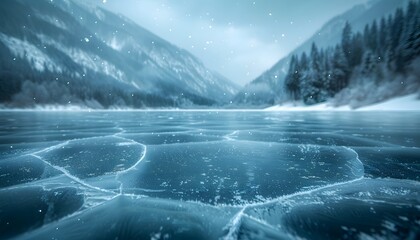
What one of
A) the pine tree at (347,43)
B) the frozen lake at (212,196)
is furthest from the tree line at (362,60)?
the frozen lake at (212,196)

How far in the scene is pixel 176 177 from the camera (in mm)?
5395

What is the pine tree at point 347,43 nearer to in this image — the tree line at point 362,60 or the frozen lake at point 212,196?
the tree line at point 362,60

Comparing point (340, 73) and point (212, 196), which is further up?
point (340, 73)

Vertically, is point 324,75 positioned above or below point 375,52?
below

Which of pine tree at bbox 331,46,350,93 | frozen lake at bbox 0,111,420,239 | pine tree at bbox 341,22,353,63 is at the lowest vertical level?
frozen lake at bbox 0,111,420,239

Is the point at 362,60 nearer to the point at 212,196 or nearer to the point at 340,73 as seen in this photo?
the point at 340,73

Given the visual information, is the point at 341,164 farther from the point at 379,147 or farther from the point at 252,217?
the point at 252,217

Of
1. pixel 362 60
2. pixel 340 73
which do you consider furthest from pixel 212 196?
pixel 362 60

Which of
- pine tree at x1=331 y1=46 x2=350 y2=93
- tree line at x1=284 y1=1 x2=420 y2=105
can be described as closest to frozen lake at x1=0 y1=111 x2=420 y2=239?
tree line at x1=284 y1=1 x2=420 y2=105

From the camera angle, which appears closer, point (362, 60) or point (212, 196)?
point (212, 196)

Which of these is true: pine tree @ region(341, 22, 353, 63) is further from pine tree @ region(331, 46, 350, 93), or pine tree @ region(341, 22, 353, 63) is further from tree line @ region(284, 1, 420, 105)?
pine tree @ region(331, 46, 350, 93)

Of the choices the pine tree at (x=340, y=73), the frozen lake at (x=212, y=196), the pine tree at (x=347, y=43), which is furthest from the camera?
the pine tree at (x=347, y=43)

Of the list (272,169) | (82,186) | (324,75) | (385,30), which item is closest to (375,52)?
(385,30)

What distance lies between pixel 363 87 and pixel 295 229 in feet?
199
